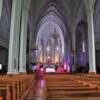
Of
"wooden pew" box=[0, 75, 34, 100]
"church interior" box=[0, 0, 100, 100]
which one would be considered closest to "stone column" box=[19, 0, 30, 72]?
"church interior" box=[0, 0, 100, 100]

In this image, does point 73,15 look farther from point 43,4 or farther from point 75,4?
point 43,4

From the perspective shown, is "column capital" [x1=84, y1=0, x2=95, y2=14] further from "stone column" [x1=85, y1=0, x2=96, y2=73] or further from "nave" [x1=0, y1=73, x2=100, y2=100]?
"nave" [x1=0, y1=73, x2=100, y2=100]

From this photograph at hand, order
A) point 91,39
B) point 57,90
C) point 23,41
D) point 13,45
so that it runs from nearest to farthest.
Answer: point 57,90 → point 13,45 → point 91,39 → point 23,41

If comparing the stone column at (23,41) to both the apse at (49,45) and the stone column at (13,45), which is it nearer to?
the stone column at (13,45)

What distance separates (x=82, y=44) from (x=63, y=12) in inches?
236

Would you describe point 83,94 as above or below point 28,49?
below

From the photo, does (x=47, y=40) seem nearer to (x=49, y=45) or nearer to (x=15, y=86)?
(x=49, y=45)

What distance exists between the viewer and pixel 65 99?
278cm

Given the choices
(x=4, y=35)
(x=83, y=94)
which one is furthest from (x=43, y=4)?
(x=83, y=94)

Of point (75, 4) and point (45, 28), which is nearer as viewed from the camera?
point (75, 4)

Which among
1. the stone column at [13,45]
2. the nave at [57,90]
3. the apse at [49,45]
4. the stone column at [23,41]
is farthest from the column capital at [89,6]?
the apse at [49,45]

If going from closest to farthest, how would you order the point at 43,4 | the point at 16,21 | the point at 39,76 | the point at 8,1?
the point at 16,21 → the point at 39,76 → the point at 8,1 → the point at 43,4

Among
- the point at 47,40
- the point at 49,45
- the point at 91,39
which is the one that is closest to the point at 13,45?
the point at 91,39

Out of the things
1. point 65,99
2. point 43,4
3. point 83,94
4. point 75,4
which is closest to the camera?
point 65,99
